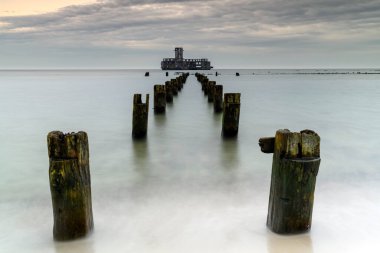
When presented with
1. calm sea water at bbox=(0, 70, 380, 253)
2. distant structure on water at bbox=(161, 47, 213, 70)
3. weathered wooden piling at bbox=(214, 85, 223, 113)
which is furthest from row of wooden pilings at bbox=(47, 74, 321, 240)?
distant structure on water at bbox=(161, 47, 213, 70)

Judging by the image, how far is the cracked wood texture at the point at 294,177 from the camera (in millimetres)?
3486

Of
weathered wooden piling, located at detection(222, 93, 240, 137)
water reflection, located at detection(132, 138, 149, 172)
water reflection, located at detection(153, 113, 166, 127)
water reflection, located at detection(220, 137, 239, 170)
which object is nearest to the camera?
water reflection, located at detection(132, 138, 149, 172)

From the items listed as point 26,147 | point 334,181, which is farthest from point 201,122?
point 334,181

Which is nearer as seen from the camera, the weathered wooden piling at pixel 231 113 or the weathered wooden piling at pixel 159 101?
the weathered wooden piling at pixel 231 113

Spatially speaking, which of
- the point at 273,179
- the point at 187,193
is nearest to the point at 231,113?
the point at 187,193

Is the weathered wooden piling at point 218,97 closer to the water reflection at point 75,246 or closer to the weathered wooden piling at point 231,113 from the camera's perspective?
the weathered wooden piling at point 231,113

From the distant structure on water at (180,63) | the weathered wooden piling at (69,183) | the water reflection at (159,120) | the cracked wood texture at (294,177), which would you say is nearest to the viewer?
the weathered wooden piling at (69,183)

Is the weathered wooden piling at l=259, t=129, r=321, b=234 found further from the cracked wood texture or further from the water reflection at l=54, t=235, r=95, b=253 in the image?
the water reflection at l=54, t=235, r=95, b=253

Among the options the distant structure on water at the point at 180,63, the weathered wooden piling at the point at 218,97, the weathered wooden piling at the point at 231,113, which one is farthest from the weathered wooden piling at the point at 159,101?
the distant structure on water at the point at 180,63

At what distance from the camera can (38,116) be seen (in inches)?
594

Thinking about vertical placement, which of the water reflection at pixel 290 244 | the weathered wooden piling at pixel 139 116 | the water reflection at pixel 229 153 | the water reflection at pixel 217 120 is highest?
the weathered wooden piling at pixel 139 116

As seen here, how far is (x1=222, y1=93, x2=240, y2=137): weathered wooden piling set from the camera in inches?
362

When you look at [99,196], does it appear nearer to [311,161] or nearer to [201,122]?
[311,161]

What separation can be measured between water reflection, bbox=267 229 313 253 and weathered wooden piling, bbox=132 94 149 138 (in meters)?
5.58
